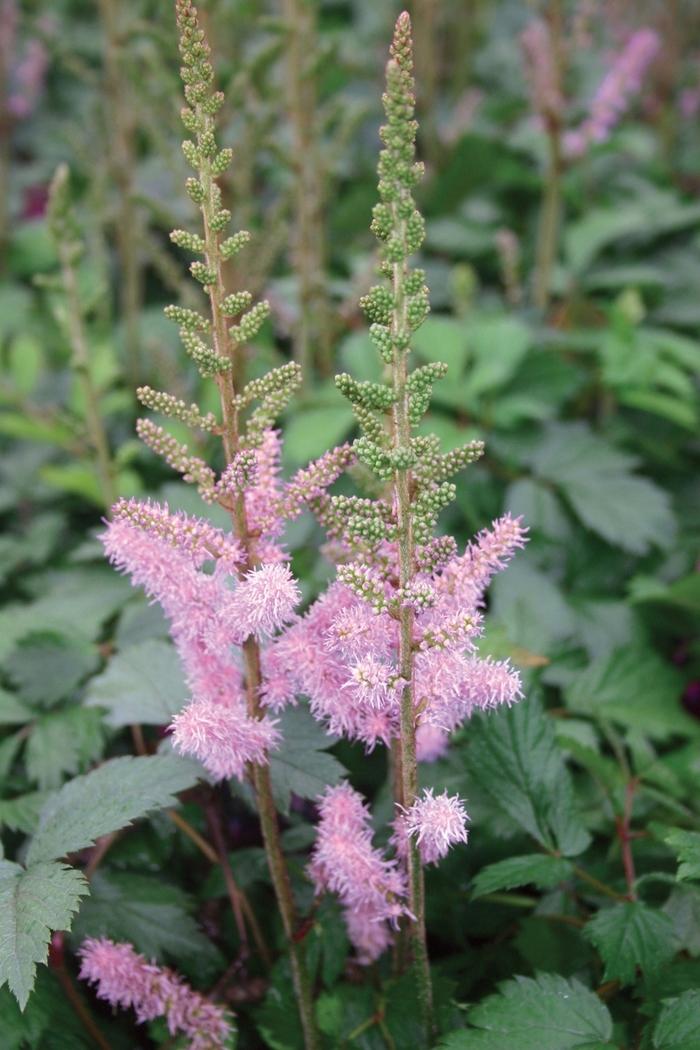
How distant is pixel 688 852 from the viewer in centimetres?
98

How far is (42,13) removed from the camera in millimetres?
4031

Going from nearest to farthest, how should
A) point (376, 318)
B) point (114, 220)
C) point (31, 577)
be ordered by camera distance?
point (376, 318) → point (31, 577) → point (114, 220)

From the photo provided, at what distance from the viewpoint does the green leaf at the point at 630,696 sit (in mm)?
1533

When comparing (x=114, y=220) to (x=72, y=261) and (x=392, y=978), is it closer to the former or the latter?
(x=72, y=261)

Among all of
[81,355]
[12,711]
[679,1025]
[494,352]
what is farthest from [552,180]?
[679,1025]

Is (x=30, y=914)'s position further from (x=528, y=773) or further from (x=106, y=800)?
(x=528, y=773)

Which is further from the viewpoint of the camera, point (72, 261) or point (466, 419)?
point (466, 419)

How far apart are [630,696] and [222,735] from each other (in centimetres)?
89

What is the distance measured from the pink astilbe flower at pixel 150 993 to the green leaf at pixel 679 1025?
0.47 meters

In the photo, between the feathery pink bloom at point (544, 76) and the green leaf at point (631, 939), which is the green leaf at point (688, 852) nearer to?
the green leaf at point (631, 939)

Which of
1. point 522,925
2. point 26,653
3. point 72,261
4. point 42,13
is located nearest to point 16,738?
point 26,653

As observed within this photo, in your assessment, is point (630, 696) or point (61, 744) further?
point (630, 696)

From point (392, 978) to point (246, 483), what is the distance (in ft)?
2.18

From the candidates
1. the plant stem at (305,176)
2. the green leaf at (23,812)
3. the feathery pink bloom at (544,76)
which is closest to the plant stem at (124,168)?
the plant stem at (305,176)
